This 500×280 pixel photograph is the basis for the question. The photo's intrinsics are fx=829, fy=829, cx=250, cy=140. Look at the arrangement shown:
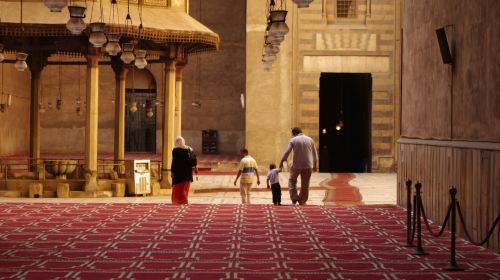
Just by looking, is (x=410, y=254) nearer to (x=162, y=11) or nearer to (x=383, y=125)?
(x=162, y=11)

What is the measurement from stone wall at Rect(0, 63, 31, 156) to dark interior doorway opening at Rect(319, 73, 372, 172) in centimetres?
1016

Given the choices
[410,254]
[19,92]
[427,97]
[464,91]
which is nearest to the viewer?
[410,254]

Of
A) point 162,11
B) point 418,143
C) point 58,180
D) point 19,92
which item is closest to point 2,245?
point 418,143

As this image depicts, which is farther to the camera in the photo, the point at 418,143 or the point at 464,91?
the point at 418,143

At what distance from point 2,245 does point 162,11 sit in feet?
30.6

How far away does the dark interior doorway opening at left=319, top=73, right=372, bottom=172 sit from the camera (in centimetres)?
2707

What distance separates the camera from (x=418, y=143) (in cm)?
1066

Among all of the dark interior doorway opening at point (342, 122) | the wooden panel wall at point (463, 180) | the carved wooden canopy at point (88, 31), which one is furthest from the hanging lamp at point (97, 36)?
the dark interior doorway opening at point (342, 122)

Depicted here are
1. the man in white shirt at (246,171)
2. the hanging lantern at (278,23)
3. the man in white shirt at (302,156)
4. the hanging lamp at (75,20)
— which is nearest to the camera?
the hanging lantern at (278,23)

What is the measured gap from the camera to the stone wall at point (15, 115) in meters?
26.5

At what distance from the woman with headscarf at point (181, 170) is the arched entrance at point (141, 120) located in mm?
16938

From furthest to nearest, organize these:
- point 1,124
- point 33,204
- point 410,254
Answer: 1. point 1,124
2. point 33,204
3. point 410,254

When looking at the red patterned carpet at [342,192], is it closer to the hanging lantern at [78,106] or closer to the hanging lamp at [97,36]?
the hanging lamp at [97,36]

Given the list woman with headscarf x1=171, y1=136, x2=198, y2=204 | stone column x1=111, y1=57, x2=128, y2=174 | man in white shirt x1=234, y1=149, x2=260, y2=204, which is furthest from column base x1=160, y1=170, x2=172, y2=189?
woman with headscarf x1=171, y1=136, x2=198, y2=204
